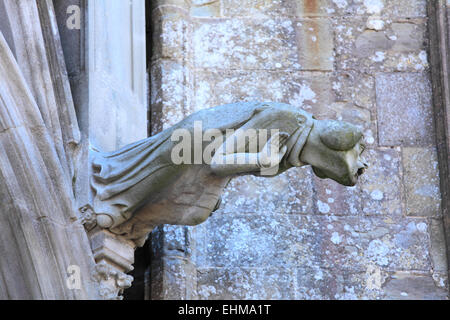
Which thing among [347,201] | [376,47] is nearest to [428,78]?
[376,47]

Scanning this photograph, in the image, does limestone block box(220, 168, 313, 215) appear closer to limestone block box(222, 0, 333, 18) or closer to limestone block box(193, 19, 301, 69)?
limestone block box(193, 19, 301, 69)

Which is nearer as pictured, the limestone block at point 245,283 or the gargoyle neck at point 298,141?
the gargoyle neck at point 298,141

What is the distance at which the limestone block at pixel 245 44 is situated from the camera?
5.82 meters

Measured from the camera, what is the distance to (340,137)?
4.45 metres

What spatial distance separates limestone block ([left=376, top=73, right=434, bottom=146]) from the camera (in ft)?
18.9

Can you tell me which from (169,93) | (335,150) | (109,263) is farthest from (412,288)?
(109,263)

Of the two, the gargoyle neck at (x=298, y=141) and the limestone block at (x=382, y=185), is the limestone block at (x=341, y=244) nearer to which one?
the limestone block at (x=382, y=185)

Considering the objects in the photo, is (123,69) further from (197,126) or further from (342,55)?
(342,55)

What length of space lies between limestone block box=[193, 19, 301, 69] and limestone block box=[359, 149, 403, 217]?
21.5 inches

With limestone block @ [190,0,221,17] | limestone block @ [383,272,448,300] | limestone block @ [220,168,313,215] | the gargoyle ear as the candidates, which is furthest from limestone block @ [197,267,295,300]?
limestone block @ [190,0,221,17]

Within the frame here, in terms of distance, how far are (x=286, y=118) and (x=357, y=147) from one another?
0.26 meters

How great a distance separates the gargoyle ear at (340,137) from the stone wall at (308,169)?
3.62 feet

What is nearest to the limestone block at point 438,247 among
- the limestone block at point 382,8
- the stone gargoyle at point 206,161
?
the limestone block at point 382,8

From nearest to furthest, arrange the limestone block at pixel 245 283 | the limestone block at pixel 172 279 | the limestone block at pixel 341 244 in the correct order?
the limestone block at pixel 172 279 < the limestone block at pixel 245 283 < the limestone block at pixel 341 244
